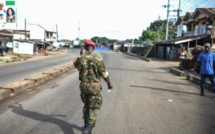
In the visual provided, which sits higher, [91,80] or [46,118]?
[91,80]

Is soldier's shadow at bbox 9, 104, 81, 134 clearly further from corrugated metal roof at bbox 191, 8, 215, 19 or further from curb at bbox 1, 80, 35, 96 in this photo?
corrugated metal roof at bbox 191, 8, 215, 19

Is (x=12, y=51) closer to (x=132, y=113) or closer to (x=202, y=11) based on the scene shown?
→ (x=202, y=11)

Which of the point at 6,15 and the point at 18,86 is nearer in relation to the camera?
the point at 18,86

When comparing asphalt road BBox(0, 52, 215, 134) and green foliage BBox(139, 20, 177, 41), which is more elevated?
green foliage BBox(139, 20, 177, 41)

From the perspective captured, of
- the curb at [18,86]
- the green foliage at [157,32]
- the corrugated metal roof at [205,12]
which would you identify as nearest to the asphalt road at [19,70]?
the curb at [18,86]

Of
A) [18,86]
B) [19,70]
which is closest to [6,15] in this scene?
[19,70]

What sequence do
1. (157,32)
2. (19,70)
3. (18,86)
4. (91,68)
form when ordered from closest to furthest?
(91,68) → (18,86) → (19,70) → (157,32)

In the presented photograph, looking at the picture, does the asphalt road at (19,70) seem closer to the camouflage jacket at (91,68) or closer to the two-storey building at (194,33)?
the camouflage jacket at (91,68)

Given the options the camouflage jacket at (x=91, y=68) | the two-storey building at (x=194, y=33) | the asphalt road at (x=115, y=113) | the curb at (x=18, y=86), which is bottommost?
the asphalt road at (x=115, y=113)

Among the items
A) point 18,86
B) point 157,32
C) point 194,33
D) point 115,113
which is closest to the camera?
point 115,113

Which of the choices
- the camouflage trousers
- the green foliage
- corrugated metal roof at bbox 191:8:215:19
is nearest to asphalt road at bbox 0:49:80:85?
the camouflage trousers

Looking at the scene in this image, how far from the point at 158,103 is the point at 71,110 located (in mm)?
2620

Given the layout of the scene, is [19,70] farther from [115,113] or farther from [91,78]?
[91,78]

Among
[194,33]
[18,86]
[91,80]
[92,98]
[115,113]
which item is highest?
[194,33]
